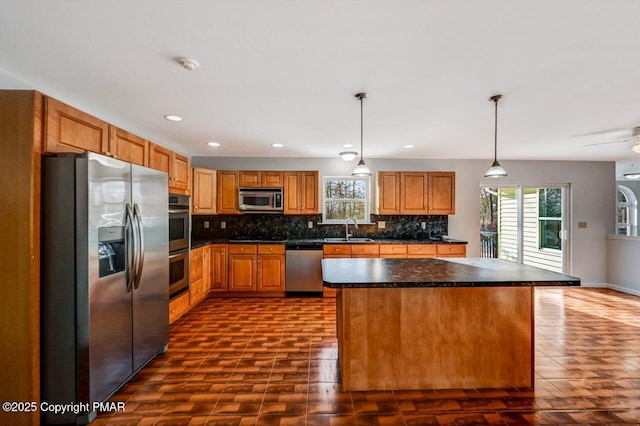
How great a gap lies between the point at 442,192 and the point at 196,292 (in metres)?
4.03

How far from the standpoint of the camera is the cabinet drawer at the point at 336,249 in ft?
14.7

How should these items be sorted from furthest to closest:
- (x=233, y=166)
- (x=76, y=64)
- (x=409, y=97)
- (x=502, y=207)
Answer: (x=502, y=207) → (x=233, y=166) → (x=409, y=97) → (x=76, y=64)

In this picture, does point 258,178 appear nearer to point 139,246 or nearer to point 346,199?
point 346,199

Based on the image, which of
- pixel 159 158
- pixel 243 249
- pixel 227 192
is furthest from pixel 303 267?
pixel 159 158

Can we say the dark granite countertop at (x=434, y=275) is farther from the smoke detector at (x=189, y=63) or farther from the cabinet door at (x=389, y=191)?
the cabinet door at (x=389, y=191)

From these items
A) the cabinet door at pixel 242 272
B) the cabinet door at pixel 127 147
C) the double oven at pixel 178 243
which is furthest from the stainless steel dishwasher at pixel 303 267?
the cabinet door at pixel 127 147

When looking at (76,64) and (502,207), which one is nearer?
(76,64)

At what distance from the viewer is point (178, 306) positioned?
3270mm

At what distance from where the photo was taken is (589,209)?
5.21 m

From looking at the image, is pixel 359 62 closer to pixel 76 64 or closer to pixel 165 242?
pixel 76 64

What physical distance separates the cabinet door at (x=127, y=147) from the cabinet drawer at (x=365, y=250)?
2.97 m

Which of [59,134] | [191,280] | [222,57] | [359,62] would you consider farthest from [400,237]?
[59,134]

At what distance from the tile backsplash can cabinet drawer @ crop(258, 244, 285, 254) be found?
591mm

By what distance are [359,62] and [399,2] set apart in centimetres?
54
